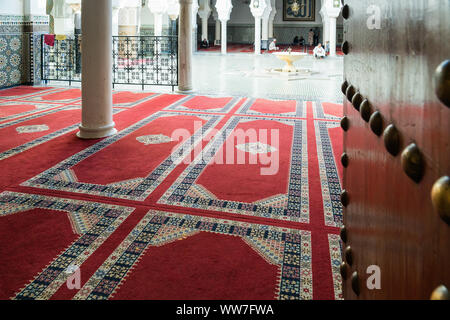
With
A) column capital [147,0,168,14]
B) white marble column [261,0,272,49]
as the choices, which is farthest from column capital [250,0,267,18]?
column capital [147,0,168,14]

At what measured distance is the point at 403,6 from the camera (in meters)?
0.33

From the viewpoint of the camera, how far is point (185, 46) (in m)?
5.65

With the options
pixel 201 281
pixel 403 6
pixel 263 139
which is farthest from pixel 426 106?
pixel 263 139

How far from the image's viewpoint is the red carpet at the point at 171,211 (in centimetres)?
132

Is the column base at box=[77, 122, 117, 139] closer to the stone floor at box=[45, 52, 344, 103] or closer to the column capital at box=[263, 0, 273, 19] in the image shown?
the stone floor at box=[45, 52, 344, 103]

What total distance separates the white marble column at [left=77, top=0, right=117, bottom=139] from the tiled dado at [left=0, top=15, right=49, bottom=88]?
129 inches

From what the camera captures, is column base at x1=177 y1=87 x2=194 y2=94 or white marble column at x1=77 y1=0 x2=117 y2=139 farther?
column base at x1=177 y1=87 x2=194 y2=94

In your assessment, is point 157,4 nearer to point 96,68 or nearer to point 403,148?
point 96,68

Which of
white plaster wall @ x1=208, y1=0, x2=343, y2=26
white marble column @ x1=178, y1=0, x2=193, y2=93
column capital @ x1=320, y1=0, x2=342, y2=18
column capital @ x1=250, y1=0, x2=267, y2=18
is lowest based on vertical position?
white marble column @ x1=178, y1=0, x2=193, y2=93

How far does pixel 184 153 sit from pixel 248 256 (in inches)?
57.5

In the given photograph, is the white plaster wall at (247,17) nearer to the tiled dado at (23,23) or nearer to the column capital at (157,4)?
the column capital at (157,4)

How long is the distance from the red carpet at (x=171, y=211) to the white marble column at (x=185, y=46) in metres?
2.10

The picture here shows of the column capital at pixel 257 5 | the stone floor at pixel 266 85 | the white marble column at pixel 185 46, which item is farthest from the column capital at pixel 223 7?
the white marble column at pixel 185 46

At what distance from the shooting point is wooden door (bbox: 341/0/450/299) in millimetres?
244
